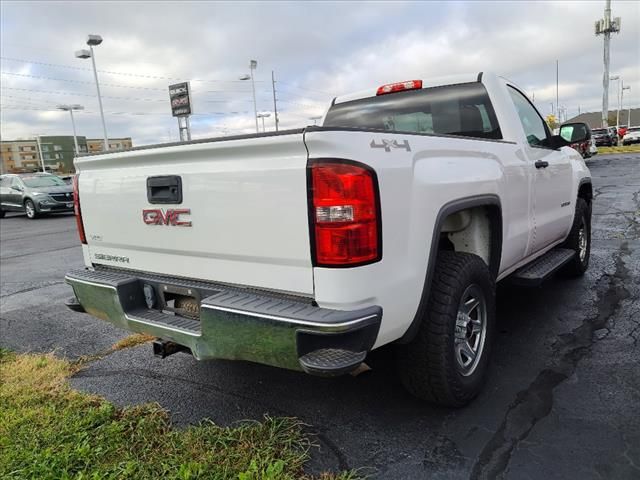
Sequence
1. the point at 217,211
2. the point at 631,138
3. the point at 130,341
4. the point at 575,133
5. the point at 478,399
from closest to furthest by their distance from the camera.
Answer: the point at 217,211
the point at 478,399
the point at 130,341
the point at 575,133
the point at 631,138

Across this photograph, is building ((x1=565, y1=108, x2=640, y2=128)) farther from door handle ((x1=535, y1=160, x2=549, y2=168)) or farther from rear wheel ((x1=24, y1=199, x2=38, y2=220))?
door handle ((x1=535, y1=160, x2=549, y2=168))


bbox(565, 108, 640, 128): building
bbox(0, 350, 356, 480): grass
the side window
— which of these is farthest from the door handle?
bbox(565, 108, 640, 128): building

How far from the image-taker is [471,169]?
2998mm

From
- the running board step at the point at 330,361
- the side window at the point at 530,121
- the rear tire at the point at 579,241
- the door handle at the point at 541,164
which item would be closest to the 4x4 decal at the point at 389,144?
the running board step at the point at 330,361

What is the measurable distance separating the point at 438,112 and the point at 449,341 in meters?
2.17

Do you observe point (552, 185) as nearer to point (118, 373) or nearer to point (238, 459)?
point (238, 459)

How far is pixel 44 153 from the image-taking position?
102 meters

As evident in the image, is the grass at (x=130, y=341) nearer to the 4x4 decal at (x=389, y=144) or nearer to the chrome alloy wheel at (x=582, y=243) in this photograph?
the 4x4 decal at (x=389, y=144)

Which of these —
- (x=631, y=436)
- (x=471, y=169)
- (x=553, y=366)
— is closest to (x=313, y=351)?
(x=471, y=169)

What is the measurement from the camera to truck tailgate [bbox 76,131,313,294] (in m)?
2.28

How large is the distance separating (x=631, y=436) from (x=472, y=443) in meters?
0.79

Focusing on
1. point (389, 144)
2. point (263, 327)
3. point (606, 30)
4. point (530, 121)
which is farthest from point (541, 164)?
point (606, 30)

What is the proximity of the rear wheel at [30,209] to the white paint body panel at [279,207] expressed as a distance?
53.4 ft

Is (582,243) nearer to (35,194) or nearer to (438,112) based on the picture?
(438,112)
